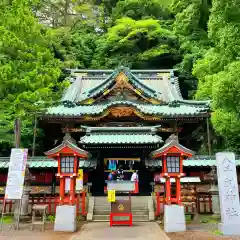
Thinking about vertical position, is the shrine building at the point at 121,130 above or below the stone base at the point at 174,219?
above

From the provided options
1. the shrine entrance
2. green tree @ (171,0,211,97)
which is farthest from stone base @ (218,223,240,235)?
green tree @ (171,0,211,97)

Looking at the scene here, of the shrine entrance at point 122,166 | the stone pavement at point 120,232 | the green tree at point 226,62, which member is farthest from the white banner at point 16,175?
the green tree at point 226,62

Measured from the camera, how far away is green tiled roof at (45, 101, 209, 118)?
17188mm

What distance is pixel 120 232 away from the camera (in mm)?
10312

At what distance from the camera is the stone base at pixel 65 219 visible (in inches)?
423

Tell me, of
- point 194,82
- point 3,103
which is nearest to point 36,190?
point 3,103

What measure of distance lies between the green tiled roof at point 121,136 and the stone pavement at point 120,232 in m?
4.54

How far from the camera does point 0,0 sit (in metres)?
13.3

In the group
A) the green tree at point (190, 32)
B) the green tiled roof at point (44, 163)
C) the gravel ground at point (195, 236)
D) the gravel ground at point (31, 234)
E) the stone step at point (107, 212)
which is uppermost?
the green tree at point (190, 32)

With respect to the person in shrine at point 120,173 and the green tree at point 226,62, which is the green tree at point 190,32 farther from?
the green tree at point 226,62

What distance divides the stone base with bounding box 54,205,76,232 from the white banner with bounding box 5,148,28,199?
1597 mm

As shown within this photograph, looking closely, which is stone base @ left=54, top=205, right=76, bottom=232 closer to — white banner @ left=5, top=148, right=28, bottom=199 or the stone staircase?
white banner @ left=5, top=148, right=28, bottom=199

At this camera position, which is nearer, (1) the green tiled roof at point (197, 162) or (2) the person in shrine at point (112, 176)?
(2) the person in shrine at point (112, 176)

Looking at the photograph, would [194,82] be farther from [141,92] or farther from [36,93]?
[36,93]
